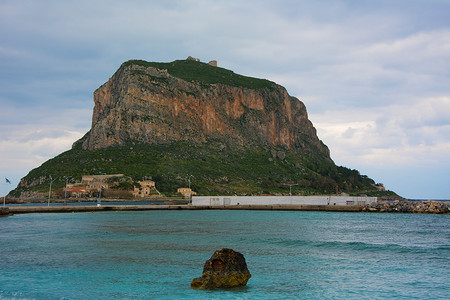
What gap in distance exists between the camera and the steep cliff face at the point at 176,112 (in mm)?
148500

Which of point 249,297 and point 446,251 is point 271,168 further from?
point 249,297

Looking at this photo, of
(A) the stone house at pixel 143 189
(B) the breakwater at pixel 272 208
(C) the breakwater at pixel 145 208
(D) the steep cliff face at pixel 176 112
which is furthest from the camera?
(D) the steep cliff face at pixel 176 112

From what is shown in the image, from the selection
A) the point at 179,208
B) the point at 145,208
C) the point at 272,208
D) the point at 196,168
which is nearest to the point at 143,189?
the point at 196,168

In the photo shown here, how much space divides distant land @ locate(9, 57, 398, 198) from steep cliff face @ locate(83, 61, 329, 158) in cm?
41

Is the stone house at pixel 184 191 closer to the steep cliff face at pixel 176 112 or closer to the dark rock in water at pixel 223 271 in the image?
the steep cliff face at pixel 176 112

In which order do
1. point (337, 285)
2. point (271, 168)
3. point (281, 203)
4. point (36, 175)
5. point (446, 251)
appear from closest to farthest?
point (337, 285)
point (446, 251)
point (281, 203)
point (36, 175)
point (271, 168)

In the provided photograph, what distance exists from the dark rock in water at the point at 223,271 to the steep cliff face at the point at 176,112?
13705cm

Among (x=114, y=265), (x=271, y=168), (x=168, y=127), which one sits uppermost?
(x=168, y=127)

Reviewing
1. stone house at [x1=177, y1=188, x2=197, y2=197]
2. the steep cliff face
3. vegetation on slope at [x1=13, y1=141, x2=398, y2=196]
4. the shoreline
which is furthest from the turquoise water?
the steep cliff face

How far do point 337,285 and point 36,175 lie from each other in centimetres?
14942

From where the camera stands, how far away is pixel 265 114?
7648 inches

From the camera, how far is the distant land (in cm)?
13762

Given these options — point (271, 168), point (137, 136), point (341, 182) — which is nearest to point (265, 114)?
point (271, 168)

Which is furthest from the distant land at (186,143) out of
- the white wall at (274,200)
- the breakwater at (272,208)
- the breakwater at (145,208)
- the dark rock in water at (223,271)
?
the dark rock in water at (223,271)
